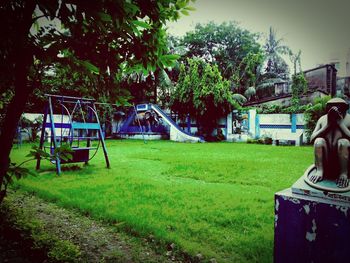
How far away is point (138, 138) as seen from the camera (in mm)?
22922

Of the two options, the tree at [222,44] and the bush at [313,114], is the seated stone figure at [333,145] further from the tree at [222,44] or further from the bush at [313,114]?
the tree at [222,44]

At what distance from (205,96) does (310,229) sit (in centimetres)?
1751

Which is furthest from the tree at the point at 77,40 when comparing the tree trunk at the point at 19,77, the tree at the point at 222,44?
the tree at the point at 222,44

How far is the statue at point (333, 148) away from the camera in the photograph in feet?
8.02

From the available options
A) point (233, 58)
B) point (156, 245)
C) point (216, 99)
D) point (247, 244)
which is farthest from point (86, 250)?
point (233, 58)

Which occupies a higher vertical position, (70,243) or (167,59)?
(167,59)

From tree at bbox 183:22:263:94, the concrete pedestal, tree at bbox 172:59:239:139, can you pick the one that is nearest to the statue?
the concrete pedestal

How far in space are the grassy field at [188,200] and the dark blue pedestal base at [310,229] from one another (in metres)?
0.52

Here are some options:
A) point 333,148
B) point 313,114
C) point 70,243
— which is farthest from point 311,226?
point 313,114

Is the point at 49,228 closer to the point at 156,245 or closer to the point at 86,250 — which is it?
the point at 86,250

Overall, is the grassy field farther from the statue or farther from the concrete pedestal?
the statue

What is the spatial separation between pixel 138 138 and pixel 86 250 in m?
19.9

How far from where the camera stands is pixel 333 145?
2.56 meters

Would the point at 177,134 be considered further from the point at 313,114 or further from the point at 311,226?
the point at 311,226
